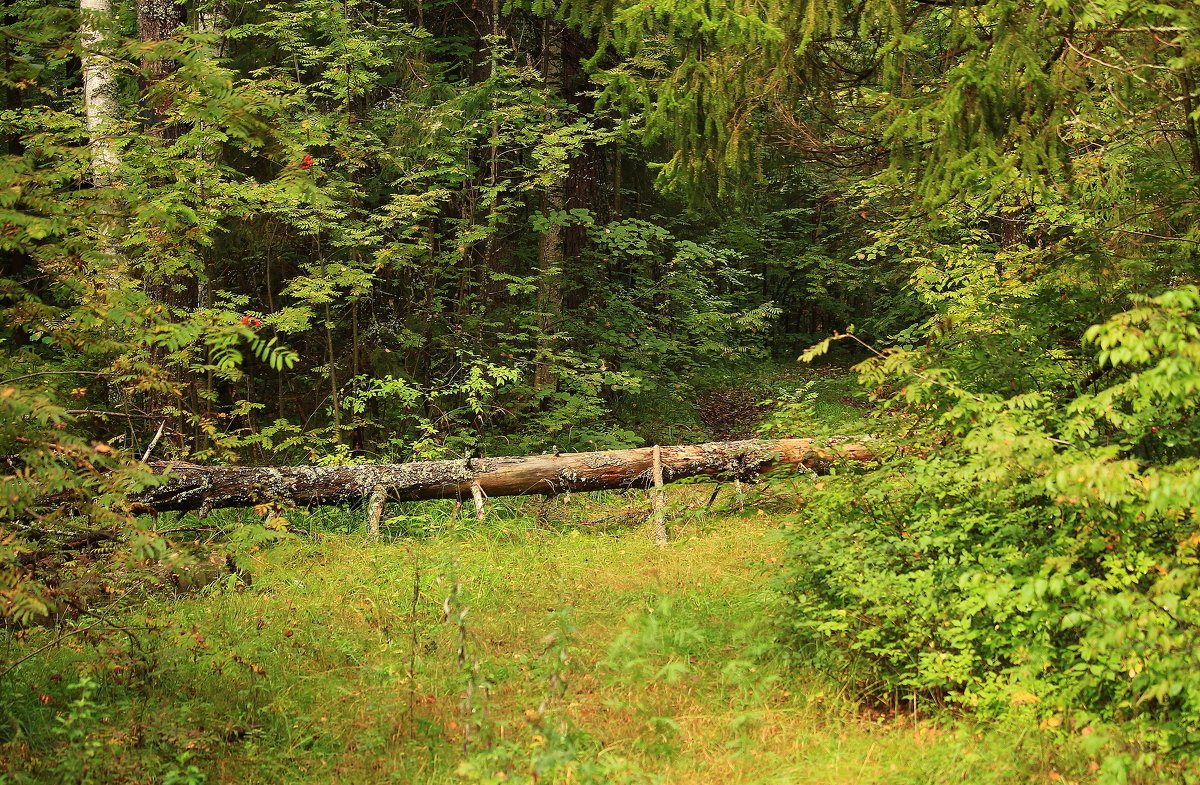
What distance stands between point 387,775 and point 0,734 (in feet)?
6.60

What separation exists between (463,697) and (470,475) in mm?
4434

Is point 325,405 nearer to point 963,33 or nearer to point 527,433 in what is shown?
point 527,433

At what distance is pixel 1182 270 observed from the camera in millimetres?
5375

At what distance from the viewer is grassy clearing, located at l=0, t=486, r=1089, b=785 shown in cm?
421

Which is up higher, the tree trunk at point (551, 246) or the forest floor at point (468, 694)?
the tree trunk at point (551, 246)

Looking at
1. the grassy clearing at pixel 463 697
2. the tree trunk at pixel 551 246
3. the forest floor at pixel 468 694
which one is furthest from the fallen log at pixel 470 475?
the tree trunk at pixel 551 246

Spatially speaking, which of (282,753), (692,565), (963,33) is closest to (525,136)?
(692,565)

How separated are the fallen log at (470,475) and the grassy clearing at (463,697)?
1.41m

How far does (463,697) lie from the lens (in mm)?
4918

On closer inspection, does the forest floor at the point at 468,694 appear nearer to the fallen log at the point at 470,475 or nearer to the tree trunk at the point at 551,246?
the fallen log at the point at 470,475

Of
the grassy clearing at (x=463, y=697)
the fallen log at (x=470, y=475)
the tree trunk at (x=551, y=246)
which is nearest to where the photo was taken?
the grassy clearing at (x=463, y=697)

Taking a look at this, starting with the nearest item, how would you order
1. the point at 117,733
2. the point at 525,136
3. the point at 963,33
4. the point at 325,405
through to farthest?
the point at 117,733, the point at 963,33, the point at 525,136, the point at 325,405

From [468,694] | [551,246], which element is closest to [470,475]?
[551,246]

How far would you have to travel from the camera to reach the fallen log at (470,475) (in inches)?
331
